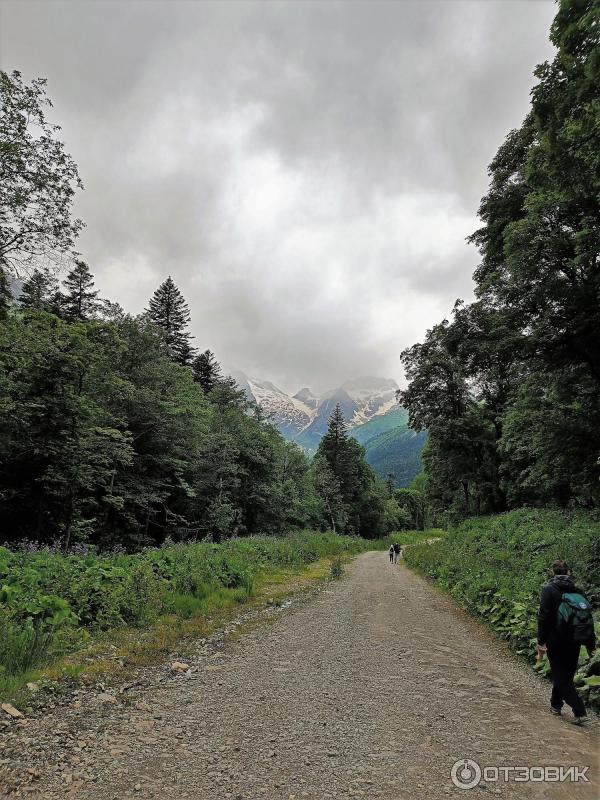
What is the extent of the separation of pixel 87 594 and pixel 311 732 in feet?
16.6

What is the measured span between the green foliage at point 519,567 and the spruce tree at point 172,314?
1290 inches

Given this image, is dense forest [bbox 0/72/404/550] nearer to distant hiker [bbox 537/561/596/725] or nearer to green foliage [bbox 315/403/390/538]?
green foliage [bbox 315/403/390/538]

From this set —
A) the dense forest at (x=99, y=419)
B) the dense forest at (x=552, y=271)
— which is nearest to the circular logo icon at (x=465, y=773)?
the dense forest at (x=552, y=271)

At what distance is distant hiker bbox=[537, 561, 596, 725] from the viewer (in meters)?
4.88

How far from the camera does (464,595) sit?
11.9 metres

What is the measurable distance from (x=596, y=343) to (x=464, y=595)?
9067 millimetres

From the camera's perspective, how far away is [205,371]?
46312mm

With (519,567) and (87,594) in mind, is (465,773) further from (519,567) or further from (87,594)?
(519,567)

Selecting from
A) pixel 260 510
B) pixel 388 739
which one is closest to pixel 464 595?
pixel 388 739

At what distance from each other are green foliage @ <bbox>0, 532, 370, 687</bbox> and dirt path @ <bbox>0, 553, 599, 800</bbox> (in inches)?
62.2

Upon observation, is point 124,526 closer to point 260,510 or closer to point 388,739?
point 260,510

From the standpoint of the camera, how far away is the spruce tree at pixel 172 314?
43625mm

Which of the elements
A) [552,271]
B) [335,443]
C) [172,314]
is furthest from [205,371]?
[552,271]

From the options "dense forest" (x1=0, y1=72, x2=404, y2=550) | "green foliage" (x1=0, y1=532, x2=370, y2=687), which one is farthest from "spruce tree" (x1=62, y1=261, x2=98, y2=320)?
"green foliage" (x1=0, y1=532, x2=370, y2=687)
